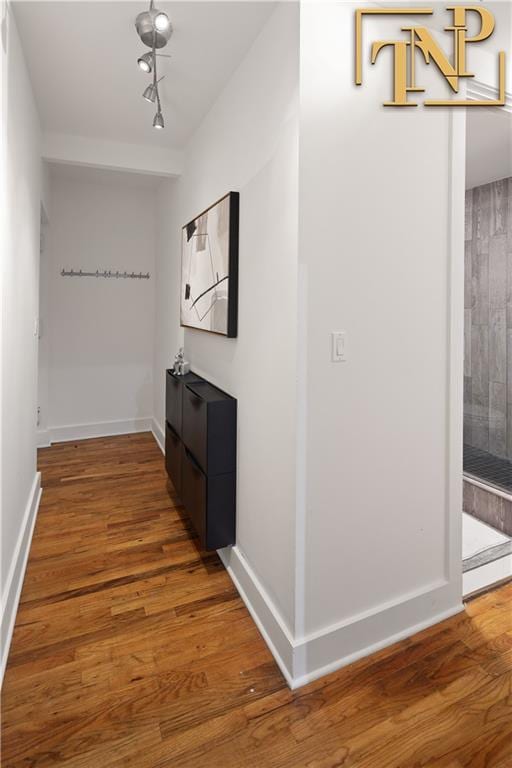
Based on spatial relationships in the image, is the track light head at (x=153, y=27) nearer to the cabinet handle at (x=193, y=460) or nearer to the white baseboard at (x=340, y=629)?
the cabinet handle at (x=193, y=460)

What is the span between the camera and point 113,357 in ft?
15.3

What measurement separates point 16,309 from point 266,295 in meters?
1.23

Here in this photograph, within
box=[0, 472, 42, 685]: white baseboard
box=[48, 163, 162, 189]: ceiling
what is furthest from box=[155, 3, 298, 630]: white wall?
box=[48, 163, 162, 189]: ceiling

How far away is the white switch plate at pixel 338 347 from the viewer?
1552mm

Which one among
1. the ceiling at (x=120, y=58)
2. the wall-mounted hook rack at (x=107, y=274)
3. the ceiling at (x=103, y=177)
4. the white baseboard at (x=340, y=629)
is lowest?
the white baseboard at (x=340, y=629)

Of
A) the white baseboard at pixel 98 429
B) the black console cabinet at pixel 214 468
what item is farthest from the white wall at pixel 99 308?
the black console cabinet at pixel 214 468

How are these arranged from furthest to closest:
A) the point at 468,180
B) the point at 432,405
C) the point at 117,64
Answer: the point at 468,180 < the point at 117,64 < the point at 432,405

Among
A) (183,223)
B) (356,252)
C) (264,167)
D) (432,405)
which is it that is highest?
(183,223)

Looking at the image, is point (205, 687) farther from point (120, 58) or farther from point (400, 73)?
point (120, 58)

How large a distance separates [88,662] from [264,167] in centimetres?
208

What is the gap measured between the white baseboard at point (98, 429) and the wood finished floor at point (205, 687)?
7.56 feet

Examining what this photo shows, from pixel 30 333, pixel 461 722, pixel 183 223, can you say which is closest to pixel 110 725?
pixel 461 722

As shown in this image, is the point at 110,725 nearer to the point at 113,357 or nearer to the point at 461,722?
the point at 461,722

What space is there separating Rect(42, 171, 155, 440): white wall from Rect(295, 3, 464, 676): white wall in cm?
318
